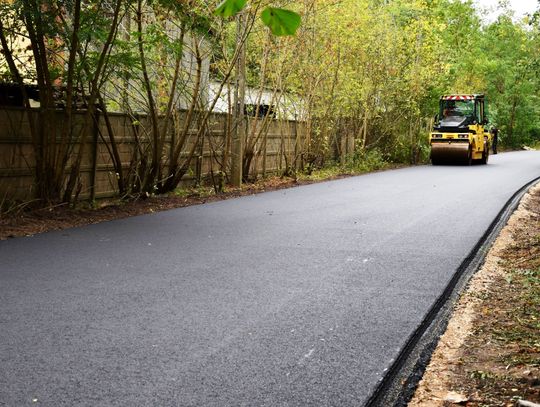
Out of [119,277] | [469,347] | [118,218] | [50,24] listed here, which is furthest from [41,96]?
[469,347]

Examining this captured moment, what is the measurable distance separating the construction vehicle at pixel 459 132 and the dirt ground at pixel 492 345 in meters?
19.6

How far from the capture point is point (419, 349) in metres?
4.70

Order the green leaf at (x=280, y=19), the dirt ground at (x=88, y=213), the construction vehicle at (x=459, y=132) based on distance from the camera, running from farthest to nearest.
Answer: the construction vehicle at (x=459, y=132), the dirt ground at (x=88, y=213), the green leaf at (x=280, y=19)

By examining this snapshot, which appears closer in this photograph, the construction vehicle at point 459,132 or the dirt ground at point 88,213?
the dirt ground at point 88,213

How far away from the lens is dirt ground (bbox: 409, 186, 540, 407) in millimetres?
3910

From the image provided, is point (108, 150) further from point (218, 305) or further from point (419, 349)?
point (419, 349)

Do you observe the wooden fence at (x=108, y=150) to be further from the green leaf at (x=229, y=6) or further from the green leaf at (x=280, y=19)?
the green leaf at (x=280, y=19)

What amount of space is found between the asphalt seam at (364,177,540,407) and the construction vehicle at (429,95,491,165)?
19.7 m

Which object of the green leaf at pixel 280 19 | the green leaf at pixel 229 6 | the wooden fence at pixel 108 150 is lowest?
the wooden fence at pixel 108 150

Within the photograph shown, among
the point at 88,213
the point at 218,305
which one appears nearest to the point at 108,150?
the point at 88,213

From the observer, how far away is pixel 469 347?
4844 millimetres

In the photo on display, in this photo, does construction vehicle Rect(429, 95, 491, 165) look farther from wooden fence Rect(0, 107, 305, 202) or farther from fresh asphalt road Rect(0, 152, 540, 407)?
fresh asphalt road Rect(0, 152, 540, 407)

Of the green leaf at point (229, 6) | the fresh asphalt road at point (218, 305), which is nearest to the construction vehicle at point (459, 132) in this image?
the fresh asphalt road at point (218, 305)

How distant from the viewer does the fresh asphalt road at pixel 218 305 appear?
3.94 metres
